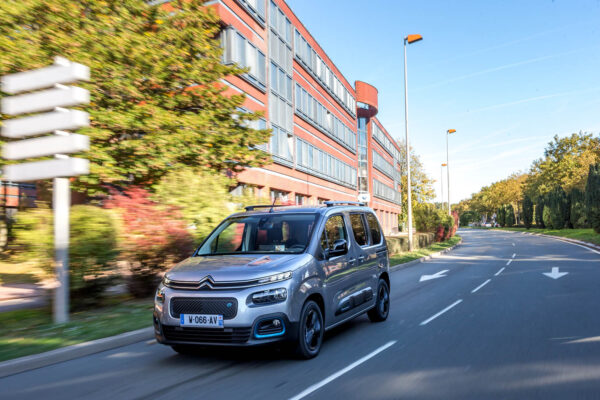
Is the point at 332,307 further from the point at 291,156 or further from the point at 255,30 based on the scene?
the point at 291,156

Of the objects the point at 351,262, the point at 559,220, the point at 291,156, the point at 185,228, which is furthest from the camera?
the point at 559,220

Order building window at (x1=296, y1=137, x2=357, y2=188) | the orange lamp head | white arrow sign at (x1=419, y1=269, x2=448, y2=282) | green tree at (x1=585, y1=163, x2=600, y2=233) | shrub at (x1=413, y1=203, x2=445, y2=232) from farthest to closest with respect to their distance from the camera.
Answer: shrub at (x1=413, y1=203, x2=445, y2=232)
green tree at (x1=585, y1=163, x2=600, y2=233)
building window at (x1=296, y1=137, x2=357, y2=188)
the orange lamp head
white arrow sign at (x1=419, y1=269, x2=448, y2=282)

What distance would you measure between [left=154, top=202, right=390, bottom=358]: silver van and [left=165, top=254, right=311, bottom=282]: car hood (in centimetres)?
1

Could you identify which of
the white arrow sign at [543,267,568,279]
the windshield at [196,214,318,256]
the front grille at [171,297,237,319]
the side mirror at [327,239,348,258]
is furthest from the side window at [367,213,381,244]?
the white arrow sign at [543,267,568,279]

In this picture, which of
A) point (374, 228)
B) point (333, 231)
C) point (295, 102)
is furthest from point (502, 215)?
point (333, 231)

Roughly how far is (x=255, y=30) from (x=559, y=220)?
164 ft

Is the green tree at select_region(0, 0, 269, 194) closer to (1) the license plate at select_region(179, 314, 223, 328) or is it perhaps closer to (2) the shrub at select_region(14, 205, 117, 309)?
(2) the shrub at select_region(14, 205, 117, 309)

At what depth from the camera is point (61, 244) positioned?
7.73 meters

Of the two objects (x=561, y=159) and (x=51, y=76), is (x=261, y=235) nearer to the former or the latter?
(x=51, y=76)

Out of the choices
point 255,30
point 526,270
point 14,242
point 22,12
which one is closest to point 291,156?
point 255,30

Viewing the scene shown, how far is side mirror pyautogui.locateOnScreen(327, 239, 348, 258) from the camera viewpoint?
655 centimetres

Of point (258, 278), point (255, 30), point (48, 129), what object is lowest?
point (258, 278)

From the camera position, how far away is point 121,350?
6.66 m

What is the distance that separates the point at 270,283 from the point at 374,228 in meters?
3.67
